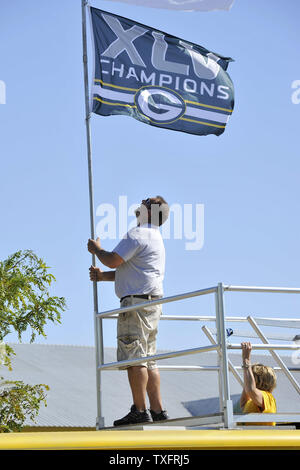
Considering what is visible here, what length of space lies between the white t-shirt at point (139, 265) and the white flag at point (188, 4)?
3.60 m

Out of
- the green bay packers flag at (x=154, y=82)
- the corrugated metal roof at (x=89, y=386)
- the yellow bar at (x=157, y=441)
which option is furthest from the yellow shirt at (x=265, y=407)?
the corrugated metal roof at (x=89, y=386)

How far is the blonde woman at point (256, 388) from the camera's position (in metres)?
5.75

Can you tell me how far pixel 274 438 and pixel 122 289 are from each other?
266cm

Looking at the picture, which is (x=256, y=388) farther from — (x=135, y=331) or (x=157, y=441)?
(x=157, y=441)

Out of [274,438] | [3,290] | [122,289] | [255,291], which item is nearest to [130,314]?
[122,289]

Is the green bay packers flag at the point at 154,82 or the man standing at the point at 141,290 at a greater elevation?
the green bay packers flag at the point at 154,82

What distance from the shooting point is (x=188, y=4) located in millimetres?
9703

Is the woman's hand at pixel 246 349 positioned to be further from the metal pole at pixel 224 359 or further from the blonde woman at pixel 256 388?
the metal pole at pixel 224 359

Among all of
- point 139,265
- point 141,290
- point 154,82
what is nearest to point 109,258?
point 139,265

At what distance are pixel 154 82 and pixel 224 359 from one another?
379cm

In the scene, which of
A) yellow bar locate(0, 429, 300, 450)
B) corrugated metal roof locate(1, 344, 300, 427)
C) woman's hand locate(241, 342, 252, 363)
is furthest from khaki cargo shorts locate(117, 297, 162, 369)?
corrugated metal roof locate(1, 344, 300, 427)

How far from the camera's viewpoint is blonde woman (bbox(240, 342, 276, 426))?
5746mm

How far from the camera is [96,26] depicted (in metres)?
8.82
